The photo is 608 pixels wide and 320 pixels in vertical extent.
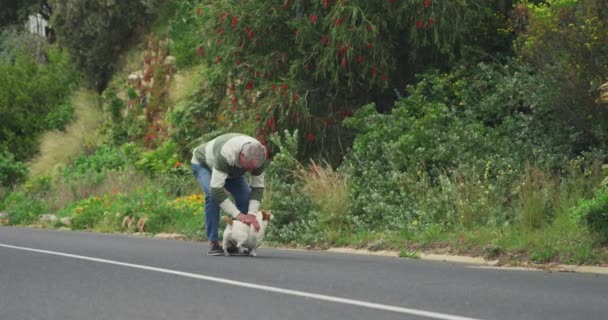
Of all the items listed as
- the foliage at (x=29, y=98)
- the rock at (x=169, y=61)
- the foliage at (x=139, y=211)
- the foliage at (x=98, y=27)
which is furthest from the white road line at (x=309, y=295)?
the foliage at (x=29, y=98)

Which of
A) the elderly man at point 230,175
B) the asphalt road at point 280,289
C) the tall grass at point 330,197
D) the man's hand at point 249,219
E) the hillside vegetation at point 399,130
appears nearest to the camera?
the asphalt road at point 280,289

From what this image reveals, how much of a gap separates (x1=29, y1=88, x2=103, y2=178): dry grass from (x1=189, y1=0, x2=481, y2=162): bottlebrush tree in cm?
1374

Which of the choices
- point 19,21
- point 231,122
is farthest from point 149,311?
point 19,21

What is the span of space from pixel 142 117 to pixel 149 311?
25.4 m

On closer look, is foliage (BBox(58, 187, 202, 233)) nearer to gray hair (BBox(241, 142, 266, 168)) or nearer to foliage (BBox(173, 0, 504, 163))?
foliage (BBox(173, 0, 504, 163))

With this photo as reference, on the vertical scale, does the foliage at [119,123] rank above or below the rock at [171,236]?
above

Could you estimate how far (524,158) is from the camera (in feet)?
54.1

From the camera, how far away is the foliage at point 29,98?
120ft

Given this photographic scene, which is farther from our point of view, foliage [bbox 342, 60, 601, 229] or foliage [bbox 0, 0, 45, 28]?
foliage [bbox 0, 0, 45, 28]

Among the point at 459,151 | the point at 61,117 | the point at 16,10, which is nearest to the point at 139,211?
the point at 459,151

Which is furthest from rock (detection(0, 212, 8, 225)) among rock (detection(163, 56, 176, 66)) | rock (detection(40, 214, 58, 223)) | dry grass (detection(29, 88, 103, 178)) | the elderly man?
the elderly man

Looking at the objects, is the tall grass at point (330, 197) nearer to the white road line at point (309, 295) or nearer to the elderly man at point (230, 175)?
the elderly man at point (230, 175)

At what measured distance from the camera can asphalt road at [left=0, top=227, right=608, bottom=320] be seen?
7.96 m

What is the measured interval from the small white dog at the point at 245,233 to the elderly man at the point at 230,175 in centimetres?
10
